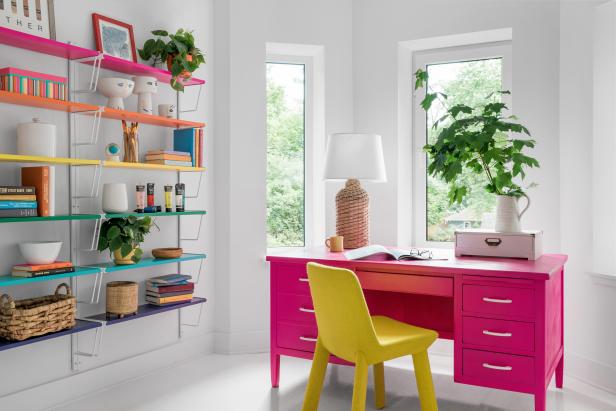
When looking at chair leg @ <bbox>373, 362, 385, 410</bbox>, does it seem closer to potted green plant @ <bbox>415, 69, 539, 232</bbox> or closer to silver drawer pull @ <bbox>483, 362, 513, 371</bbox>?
silver drawer pull @ <bbox>483, 362, 513, 371</bbox>

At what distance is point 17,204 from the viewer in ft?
7.47

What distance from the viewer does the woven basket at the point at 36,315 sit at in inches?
90.0

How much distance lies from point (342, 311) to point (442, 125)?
1885 mm

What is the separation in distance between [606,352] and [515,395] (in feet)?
1.74

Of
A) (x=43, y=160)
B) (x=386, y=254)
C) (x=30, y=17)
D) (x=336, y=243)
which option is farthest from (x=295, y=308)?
(x=30, y=17)

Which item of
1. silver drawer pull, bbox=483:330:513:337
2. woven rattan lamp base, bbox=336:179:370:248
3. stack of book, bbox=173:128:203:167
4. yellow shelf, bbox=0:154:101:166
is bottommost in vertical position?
silver drawer pull, bbox=483:330:513:337

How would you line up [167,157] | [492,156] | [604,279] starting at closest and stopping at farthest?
1. [492,156]
2. [604,279]
3. [167,157]

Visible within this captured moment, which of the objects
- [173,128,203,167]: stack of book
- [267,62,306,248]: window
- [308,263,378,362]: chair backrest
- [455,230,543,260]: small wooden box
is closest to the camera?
[308,263,378,362]: chair backrest

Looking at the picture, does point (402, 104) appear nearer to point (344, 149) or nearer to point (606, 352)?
point (344, 149)

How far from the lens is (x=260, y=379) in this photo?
120 inches

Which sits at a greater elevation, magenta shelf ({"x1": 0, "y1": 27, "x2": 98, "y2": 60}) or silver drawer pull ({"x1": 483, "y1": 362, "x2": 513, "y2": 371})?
magenta shelf ({"x1": 0, "y1": 27, "x2": 98, "y2": 60})

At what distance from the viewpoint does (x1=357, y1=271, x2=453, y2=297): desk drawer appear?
8.16 ft

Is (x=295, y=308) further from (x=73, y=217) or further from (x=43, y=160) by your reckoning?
(x=43, y=160)

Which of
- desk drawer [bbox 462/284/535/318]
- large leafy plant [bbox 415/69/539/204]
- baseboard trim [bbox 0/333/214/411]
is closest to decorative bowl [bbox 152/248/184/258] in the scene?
baseboard trim [bbox 0/333/214/411]
